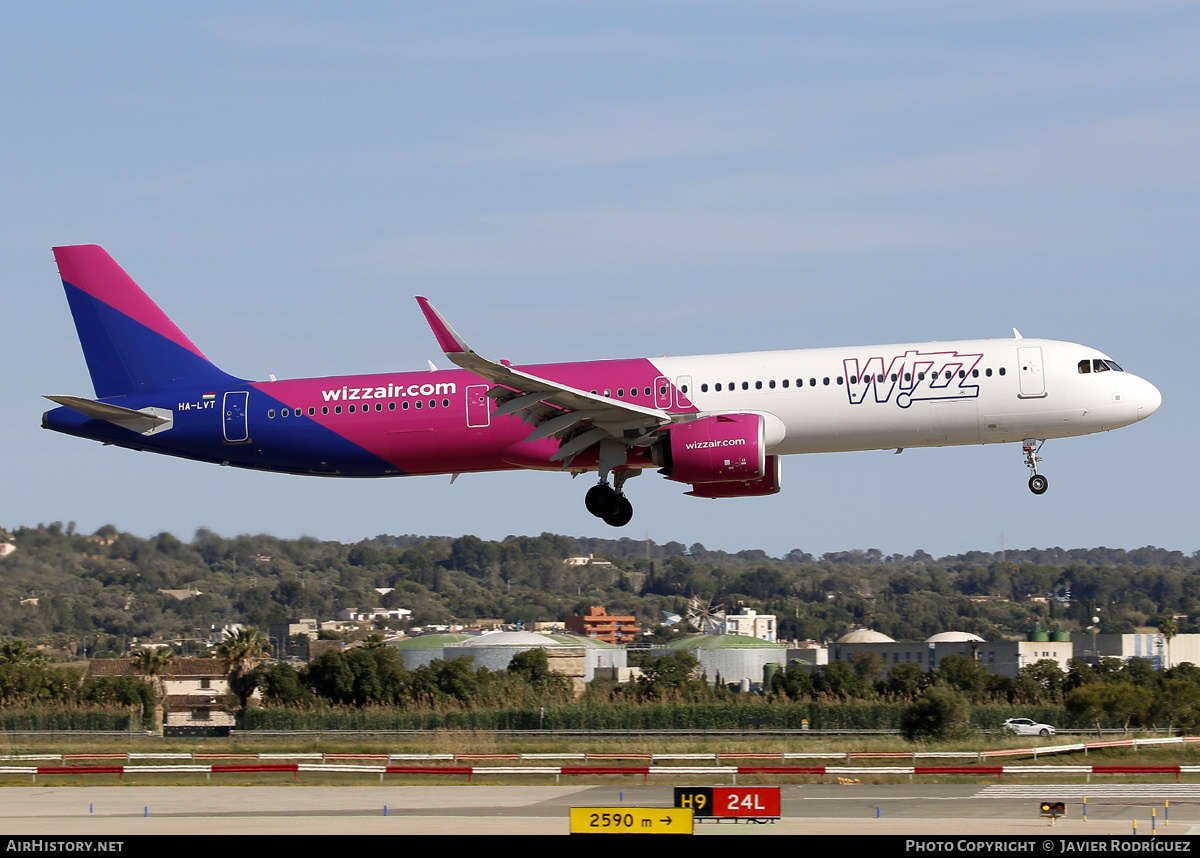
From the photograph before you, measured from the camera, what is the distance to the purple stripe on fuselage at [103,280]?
133 feet

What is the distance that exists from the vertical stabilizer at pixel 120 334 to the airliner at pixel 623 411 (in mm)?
74

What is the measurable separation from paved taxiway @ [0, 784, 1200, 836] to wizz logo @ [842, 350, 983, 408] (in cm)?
941

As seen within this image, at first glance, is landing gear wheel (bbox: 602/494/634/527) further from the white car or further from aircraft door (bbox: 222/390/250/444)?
the white car

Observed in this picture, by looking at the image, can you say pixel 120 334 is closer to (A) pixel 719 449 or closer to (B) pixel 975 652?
(A) pixel 719 449

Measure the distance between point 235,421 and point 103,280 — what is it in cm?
676

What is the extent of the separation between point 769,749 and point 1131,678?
38578 mm

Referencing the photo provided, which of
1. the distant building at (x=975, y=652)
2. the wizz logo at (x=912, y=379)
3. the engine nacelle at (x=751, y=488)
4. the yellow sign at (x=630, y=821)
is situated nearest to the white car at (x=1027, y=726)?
the engine nacelle at (x=751, y=488)

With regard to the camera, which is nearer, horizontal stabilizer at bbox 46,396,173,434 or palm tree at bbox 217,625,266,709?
horizontal stabilizer at bbox 46,396,173,434

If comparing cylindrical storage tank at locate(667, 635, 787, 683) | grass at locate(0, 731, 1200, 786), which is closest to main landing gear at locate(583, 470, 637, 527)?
grass at locate(0, 731, 1200, 786)

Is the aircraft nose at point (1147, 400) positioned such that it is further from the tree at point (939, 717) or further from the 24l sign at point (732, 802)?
the 24l sign at point (732, 802)

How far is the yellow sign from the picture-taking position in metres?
22.1

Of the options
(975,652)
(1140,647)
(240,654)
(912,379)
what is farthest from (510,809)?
(1140,647)

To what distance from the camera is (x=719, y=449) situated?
1348 inches

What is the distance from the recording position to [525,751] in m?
45.3
